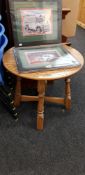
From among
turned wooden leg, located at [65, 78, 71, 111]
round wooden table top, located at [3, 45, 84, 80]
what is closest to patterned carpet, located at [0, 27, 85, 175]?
turned wooden leg, located at [65, 78, 71, 111]

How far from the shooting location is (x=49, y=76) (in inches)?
47.7

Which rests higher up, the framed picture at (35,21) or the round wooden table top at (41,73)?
the framed picture at (35,21)

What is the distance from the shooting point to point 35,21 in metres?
1.50

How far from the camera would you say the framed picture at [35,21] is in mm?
1460

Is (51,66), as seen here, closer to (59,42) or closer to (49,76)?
(49,76)

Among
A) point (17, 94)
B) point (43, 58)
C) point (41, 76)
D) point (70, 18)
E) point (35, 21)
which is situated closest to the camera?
point (41, 76)

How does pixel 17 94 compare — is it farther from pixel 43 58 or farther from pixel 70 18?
pixel 70 18

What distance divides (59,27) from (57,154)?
0.90 metres

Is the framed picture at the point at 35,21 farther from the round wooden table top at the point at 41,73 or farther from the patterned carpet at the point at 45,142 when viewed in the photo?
the patterned carpet at the point at 45,142

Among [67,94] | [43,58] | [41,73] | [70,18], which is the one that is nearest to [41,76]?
[41,73]

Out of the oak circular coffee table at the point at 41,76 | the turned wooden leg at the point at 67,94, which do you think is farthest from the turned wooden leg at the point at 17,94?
the turned wooden leg at the point at 67,94

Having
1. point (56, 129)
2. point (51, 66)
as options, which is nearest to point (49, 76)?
point (51, 66)

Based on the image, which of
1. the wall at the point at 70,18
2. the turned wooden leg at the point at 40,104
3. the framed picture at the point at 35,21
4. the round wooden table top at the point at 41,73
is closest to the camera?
the round wooden table top at the point at 41,73

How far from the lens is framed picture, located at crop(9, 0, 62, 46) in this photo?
4.79ft
